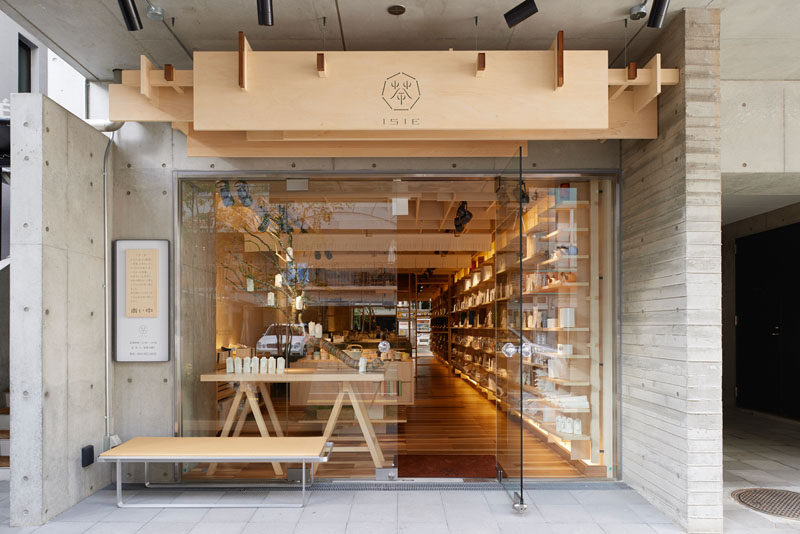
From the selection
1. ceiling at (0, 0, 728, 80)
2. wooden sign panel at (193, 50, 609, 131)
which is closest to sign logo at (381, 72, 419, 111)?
wooden sign panel at (193, 50, 609, 131)

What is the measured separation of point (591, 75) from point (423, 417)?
5.47 metres

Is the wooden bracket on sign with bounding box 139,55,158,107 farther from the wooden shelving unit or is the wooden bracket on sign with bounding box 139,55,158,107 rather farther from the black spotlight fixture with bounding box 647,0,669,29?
the black spotlight fixture with bounding box 647,0,669,29

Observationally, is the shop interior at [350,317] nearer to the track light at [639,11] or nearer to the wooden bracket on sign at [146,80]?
the wooden bracket on sign at [146,80]

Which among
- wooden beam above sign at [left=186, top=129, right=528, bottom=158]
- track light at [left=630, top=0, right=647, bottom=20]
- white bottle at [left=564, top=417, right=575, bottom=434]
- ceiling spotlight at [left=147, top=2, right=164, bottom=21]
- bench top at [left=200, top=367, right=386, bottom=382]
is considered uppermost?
ceiling spotlight at [left=147, top=2, right=164, bottom=21]

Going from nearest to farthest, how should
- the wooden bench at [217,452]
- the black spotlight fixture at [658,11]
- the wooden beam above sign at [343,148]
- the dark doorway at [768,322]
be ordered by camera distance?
the black spotlight fixture at [658,11]
the wooden bench at [217,452]
the wooden beam above sign at [343,148]
the dark doorway at [768,322]

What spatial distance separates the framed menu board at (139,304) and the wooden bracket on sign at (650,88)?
155 inches

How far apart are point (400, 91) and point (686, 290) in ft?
7.47

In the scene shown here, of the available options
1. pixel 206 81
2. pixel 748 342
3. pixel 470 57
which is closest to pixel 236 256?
pixel 206 81

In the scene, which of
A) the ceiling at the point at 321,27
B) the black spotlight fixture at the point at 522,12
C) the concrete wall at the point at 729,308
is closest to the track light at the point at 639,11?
the ceiling at the point at 321,27

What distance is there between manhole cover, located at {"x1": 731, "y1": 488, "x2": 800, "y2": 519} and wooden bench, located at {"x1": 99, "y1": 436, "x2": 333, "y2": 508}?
3.27 m

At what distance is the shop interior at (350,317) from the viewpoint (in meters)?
4.90

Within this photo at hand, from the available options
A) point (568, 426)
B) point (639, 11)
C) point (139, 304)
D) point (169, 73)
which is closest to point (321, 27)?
point (169, 73)

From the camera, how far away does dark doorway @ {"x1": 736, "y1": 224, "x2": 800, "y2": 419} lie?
786 centimetres

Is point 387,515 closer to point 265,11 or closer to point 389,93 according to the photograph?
point 389,93
